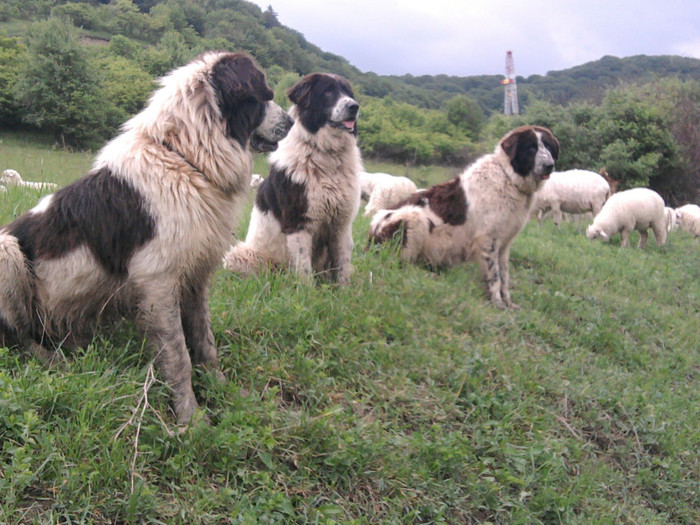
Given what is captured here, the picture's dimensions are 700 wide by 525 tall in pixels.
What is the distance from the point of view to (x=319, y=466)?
2936mm

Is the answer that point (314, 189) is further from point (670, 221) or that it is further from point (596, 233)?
point (670, 221)

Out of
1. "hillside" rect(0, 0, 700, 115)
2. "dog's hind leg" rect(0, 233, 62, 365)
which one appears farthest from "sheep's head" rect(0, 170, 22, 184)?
"hillside" rect(0, 0, 700, 115)

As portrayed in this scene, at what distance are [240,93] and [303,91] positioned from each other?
229 centimetres

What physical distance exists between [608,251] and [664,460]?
23.6 ft

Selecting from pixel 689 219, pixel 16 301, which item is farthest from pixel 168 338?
pixel 689 219

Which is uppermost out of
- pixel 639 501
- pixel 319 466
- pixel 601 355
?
pixel 319 466

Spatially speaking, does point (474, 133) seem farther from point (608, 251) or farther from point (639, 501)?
→ point (639, 501)

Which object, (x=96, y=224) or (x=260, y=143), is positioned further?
(x=260, y=143)

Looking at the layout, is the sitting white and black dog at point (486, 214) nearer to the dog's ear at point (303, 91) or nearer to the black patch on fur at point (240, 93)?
the dog's ear at point (303, 91)

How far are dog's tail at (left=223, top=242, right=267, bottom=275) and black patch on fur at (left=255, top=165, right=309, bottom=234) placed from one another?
41 cm

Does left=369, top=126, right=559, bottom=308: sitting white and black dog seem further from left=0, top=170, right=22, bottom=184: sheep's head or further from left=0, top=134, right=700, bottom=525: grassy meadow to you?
left=0, top=170, right=22, bottom=184: sheep's head

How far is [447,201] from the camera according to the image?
7250 mm

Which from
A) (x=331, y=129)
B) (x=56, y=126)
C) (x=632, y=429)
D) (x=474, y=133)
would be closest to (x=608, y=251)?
(x=632, y=429)

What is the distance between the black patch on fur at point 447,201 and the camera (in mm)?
7074
